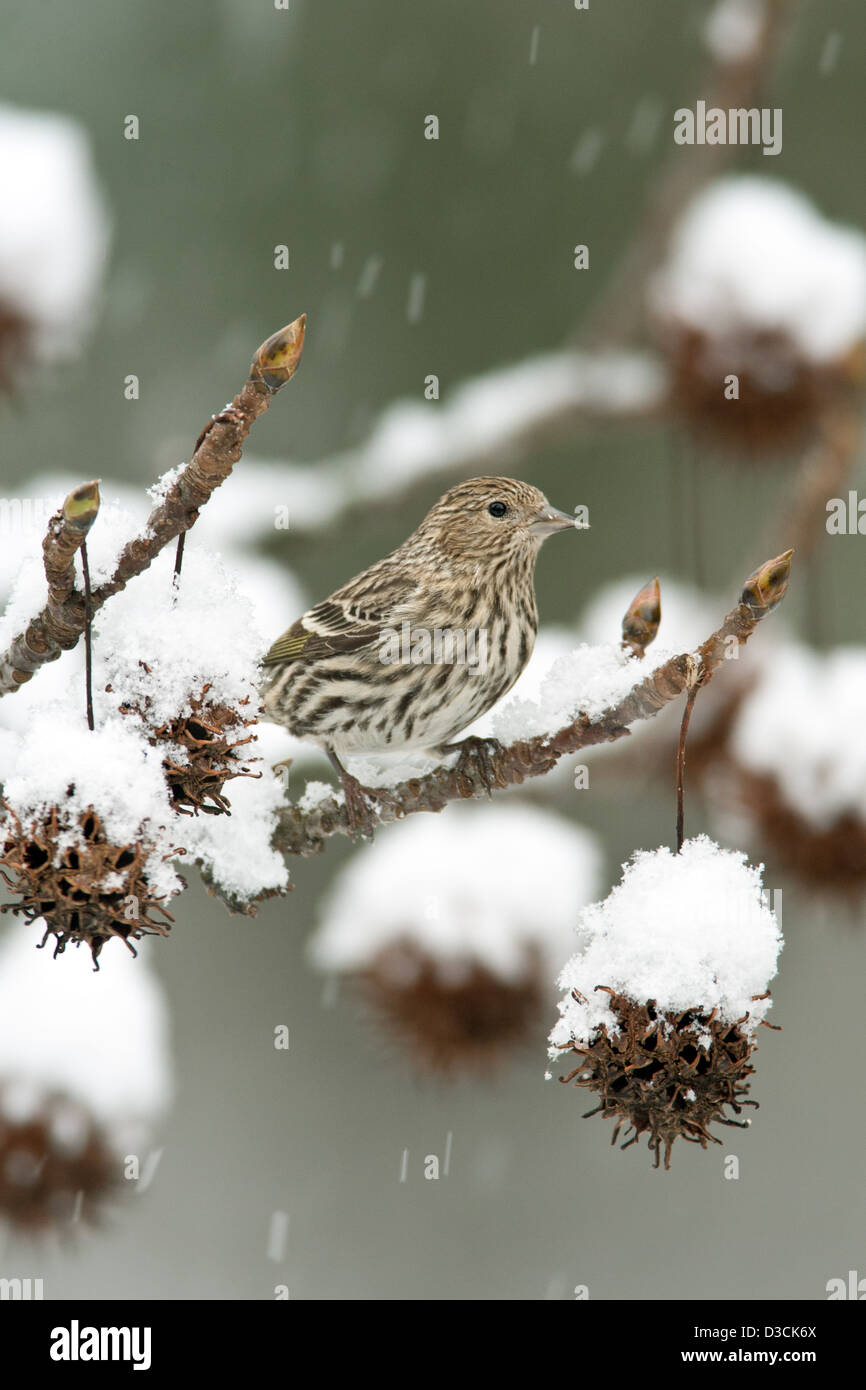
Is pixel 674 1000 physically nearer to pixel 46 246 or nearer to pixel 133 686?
pixel 133 686

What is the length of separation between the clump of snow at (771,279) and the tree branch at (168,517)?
260cm

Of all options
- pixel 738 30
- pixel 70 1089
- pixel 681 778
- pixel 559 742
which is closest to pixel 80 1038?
pixel 70 1089

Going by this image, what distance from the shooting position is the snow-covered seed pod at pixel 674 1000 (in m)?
2.03

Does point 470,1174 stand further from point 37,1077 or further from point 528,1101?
point 37,1077

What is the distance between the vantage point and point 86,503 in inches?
73.2

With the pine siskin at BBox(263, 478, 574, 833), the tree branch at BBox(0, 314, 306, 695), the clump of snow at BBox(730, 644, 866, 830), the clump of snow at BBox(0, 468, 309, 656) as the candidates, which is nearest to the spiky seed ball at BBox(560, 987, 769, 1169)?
the clump of snow at BBox(0, 468, 309, 656)

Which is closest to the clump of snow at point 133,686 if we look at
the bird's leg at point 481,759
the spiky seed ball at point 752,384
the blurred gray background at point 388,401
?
the bird's leg at point 481,759

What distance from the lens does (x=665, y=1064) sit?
203cm

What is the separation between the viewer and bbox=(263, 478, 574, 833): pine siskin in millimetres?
3988

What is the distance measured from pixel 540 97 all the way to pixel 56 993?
722 centimetres

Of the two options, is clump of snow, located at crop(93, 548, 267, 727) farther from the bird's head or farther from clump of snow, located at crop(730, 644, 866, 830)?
the bird's head

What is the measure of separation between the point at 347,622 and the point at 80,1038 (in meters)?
1.49

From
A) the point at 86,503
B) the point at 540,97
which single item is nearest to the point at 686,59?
the point at 540,97

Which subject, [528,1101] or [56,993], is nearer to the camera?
[56,993]
